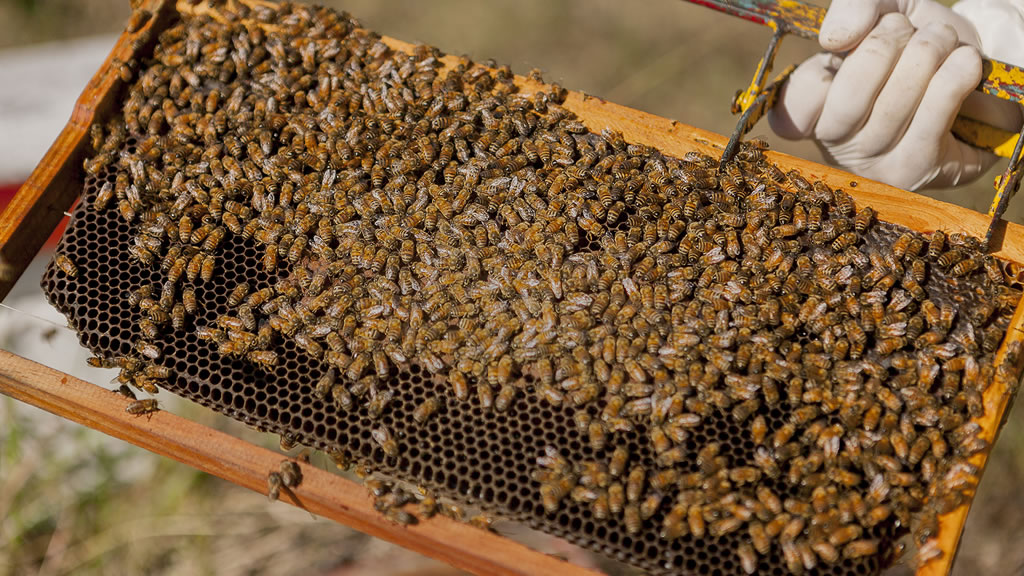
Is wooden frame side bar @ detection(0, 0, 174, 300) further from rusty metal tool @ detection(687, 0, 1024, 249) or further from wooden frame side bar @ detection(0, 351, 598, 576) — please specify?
rusty metal tool @ detection(687, 0, 1024, 249)

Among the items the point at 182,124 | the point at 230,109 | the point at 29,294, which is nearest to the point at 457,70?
the point at 230,109

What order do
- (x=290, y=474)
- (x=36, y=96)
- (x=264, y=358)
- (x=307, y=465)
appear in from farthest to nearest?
(x=36, y=96) → (x=264, y=358) → (x=307, y=465) → (x=290, y=474)

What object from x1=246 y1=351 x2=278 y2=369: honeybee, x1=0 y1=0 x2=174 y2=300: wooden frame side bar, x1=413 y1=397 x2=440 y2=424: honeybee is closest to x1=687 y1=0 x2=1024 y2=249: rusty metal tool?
x1=413 y1=397 x2=440 y2=424: honeybee

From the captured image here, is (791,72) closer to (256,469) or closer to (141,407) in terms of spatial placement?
(256,469)

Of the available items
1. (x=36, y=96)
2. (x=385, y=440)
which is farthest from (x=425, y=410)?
(x=36, y=96)

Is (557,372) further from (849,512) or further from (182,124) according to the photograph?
(182,124)

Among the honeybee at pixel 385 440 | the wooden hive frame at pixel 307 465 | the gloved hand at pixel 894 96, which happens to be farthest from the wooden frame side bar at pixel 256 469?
the gloved hand at pixel 894 96
